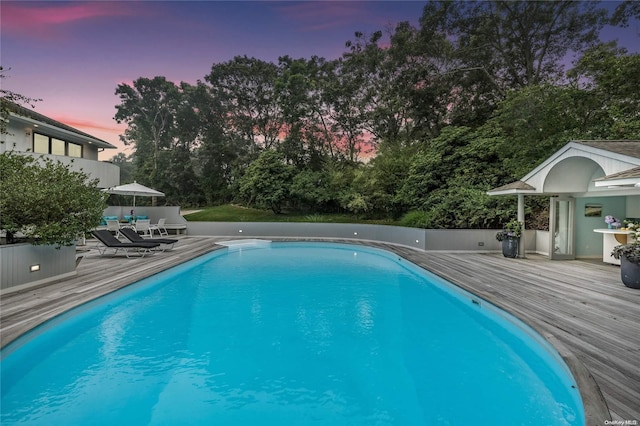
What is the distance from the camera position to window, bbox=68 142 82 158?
1672cm

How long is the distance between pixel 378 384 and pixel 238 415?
1.43m

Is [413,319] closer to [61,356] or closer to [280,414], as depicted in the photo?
[280,414]

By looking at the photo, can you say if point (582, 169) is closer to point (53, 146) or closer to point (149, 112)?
point (53, 146)

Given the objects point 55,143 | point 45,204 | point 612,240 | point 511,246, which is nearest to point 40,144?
point 55,143

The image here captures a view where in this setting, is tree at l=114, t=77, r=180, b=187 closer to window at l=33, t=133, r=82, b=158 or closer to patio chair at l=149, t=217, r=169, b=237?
window at l=33, t=133, r=82, b=158

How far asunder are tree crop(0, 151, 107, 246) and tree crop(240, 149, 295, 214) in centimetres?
1242

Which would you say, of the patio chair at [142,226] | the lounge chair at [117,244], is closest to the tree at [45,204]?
the lounge chair at [117,244]

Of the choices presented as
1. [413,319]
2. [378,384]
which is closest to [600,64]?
[413,319]

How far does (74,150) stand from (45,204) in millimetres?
13690

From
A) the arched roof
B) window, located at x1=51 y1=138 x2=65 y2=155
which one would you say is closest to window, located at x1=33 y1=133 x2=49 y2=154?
window, located at x1=51 y1=138 x2=65 y2=155

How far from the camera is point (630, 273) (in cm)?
610

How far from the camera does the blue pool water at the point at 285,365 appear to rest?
2906 mm

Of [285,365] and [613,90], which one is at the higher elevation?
[613,90]

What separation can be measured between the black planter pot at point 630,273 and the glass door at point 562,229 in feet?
12.0
